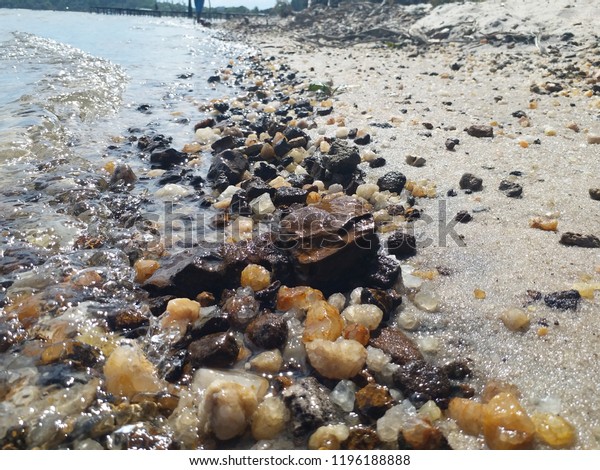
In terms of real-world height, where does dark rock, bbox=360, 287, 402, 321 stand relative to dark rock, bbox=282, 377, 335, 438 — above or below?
above

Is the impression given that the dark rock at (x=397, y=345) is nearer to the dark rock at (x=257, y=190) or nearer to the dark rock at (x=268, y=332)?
the dark rock at (x=268, y=332)

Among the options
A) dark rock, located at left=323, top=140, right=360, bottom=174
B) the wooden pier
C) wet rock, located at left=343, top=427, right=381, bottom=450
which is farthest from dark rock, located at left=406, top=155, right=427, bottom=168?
the wooden pier

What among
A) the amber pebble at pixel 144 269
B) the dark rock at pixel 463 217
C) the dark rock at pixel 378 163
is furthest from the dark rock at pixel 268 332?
the dark rock at pixel 378 163

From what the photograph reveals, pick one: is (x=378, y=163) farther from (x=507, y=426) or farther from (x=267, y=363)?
(x=507, y=426)

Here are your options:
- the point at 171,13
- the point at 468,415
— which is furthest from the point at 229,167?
the point at 171,13

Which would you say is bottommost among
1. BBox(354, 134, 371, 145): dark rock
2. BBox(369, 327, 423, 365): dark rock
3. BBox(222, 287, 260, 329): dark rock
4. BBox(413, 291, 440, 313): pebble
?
BBox(369, 327, 423, 365): dark rock

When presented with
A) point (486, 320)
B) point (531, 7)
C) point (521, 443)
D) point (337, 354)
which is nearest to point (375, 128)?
point (486, 320)

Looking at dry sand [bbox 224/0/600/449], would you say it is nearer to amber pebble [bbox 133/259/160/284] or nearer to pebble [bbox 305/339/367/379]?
pebble [bbox 305/339/367/379]
